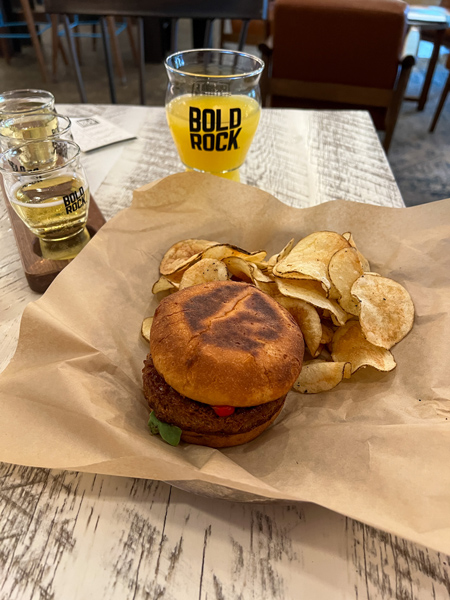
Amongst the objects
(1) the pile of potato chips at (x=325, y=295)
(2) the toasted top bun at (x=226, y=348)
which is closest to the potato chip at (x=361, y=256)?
(1) the pile of potato chips at (x=325, y=295)

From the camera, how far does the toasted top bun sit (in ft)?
2.49

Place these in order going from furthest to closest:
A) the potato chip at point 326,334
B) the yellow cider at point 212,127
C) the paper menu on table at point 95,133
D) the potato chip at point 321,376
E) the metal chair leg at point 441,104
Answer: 1. the metal chair leg at point 441,104
2. the paper menu on table at point 95,133
3. the yellow cider at point 212,127
4. the potato chip at point 326,334
5. the potato chip at point 321,376

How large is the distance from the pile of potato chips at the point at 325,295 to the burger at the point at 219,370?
0.09 m

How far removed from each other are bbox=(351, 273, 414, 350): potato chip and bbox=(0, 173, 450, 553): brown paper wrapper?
32mm

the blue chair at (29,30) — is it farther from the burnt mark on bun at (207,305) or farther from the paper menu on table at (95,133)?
the burnt mark on bun at (207,305)

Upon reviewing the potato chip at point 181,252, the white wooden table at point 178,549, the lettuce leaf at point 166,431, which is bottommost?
the white wooden table at point 178,549

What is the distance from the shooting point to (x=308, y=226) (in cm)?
119

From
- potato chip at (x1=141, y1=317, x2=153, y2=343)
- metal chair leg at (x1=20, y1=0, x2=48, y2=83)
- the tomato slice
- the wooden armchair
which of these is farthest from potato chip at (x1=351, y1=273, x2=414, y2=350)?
metal chair leg at (x1=20, y1=0, x2=48, y2=83)

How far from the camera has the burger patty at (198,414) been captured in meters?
0.78

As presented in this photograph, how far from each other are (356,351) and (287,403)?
0.59 feet

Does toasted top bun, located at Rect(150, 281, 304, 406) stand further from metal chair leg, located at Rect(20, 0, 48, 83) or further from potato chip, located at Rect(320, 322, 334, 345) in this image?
metal chair leg, located at Rect(20, 0, 48, 83)

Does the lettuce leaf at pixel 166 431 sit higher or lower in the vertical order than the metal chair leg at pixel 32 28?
higher

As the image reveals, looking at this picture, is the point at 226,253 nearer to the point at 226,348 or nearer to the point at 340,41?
the point at 226,348

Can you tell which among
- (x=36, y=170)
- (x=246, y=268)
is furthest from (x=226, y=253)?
(x=36, y=170)
